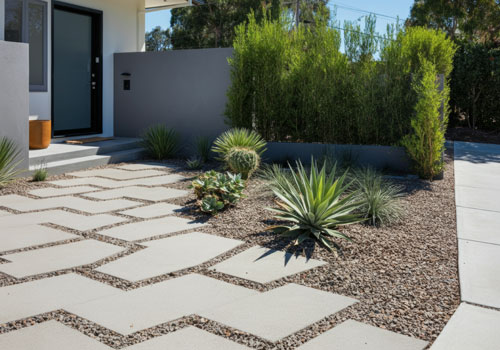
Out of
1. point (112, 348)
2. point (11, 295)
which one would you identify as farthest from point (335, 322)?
point (11, 295)

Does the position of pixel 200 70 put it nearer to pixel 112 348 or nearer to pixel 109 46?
pixel 109 46

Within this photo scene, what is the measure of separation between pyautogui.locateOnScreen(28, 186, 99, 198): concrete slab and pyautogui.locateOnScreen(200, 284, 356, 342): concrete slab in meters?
3.89

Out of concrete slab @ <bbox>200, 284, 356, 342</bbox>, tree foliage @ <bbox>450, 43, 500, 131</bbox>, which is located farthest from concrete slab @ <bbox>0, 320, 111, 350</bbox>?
tree foliage @ <bbox>450, 43, 500, 131</bbox>

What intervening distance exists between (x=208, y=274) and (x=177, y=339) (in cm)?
105

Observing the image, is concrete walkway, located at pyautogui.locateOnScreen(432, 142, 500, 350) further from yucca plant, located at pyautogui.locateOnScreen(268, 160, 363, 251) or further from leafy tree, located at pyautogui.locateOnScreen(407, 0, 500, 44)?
leafy tree, located at pyautogui.locateOnScreen(407, 0, 500, 44)

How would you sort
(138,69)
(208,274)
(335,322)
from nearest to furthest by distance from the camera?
(335,322)
(208,274)
(138,69)

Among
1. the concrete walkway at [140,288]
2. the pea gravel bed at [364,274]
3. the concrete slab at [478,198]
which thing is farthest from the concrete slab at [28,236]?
the concrete slab at [478,198]

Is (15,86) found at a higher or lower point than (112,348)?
higher

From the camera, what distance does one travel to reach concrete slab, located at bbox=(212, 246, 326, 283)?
371cm

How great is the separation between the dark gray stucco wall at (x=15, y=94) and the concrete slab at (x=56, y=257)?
11.1 feet

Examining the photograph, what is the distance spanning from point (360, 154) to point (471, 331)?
5711 millimetres

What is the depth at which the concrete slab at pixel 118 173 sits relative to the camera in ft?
25.5

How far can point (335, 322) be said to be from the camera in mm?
2975

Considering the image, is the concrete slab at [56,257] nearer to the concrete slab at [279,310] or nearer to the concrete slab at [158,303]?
the concrete slab at [158,303]
